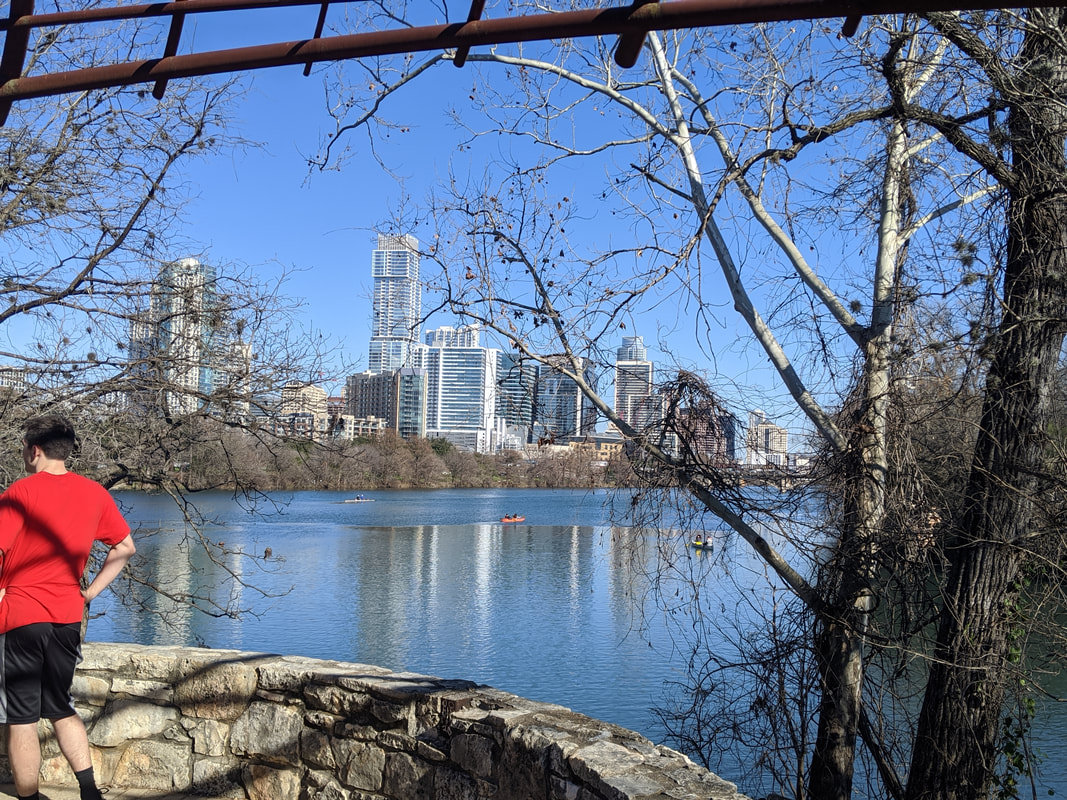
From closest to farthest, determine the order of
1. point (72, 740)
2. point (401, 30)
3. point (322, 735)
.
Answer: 1. point (401, 30)
2. point (72, 740)
3. point (322, 735)

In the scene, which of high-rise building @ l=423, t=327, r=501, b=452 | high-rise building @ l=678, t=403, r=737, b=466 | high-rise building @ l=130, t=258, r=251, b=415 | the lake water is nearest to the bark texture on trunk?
high-rise building @ l=678, t=403, r=737, b=466

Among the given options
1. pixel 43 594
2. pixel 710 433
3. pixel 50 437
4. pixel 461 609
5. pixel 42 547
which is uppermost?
pixel 710 433

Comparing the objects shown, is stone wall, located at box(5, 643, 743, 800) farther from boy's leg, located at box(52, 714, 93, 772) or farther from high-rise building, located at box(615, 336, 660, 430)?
high-rise building, located at box(615, 336, 660, 430)

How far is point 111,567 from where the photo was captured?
339cm

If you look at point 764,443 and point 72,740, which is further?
point 764,443

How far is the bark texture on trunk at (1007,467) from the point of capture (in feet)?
15.7

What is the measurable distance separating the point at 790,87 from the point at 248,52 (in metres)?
4.53

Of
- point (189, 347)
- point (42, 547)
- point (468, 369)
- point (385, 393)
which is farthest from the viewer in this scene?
point (385, 393)

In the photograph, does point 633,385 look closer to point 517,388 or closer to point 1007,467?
point 517,388

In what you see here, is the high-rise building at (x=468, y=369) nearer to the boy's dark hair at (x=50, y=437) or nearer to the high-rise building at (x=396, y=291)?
the high-rise building at (x=396, y=291)

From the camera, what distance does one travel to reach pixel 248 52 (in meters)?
1.88

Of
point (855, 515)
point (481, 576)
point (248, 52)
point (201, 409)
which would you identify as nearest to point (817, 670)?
point (855, 515)

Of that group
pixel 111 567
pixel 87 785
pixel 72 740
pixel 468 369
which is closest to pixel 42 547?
pixel 111 567

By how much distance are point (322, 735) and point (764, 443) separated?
11.2 ft
